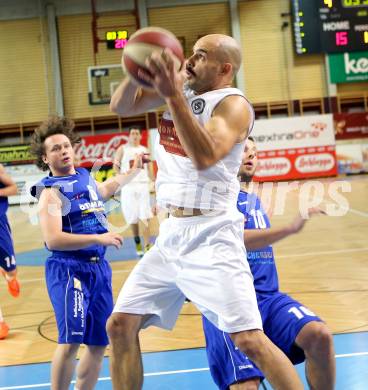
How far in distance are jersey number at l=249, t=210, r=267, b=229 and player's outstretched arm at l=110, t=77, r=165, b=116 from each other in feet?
2.56

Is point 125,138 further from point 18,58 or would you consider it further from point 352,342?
point 352,342

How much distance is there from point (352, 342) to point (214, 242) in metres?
2.33

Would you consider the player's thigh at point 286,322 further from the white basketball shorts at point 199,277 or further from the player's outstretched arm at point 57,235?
the player's outstretched arm at point 57,235

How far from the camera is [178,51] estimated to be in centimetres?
246

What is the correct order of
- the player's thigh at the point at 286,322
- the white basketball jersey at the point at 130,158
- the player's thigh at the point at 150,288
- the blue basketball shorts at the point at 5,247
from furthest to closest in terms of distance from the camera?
the white basketball jersey at the point at 130,158 → the blue basketball shorts at the point at 5,247 → the player's thigh at the point at 286,322 → the player's thigh at the point at 150,288

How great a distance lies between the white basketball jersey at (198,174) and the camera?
2.62 metres

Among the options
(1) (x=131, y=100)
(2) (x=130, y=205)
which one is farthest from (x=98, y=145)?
(1) (x=131, y=100)

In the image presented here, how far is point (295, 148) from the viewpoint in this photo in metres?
19.7

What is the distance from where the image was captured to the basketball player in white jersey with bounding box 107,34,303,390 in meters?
2.48

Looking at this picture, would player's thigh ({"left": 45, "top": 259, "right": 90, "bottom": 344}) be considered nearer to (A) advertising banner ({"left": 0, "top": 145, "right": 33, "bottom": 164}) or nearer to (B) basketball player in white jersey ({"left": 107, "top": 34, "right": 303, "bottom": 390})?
(B) basketball player in white jersey ({"left": 107, "top": 34, "right": 303, "bottom": 390})

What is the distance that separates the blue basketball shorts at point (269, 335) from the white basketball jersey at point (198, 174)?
614 mm

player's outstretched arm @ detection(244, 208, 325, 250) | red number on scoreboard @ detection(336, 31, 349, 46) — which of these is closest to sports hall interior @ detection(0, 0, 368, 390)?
red number on scoreboard @ detection(336, 31, 349, 46)

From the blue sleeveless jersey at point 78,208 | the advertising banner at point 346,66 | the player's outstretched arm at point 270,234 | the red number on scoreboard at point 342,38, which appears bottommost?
→ the player's outstretched arm at point 270,234

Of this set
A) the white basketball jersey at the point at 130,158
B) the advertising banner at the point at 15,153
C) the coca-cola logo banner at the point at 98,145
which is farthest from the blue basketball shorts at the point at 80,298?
the advertising banner at the point at 15,153
